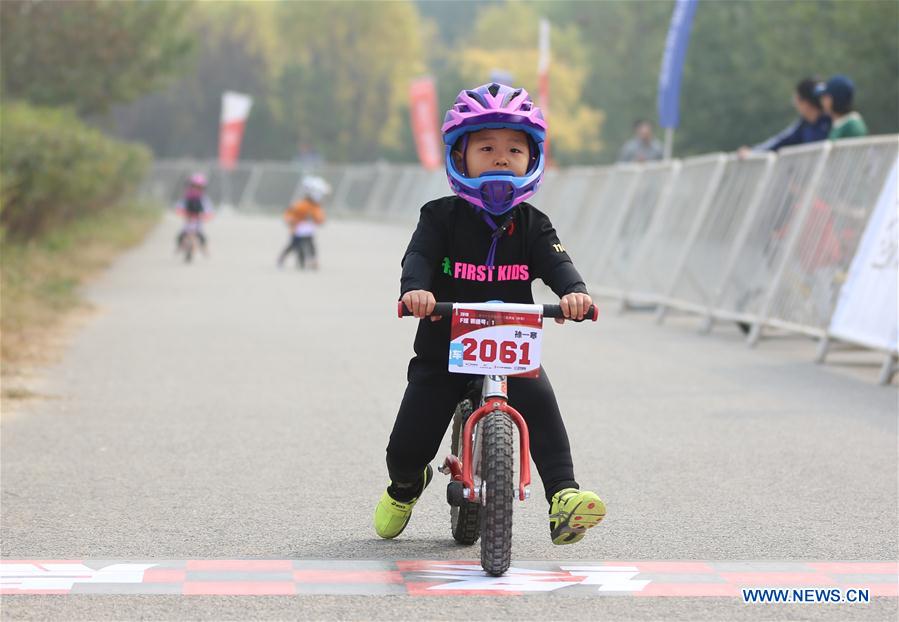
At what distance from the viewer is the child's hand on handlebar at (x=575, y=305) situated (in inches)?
226

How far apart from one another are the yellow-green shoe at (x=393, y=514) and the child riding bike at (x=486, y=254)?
31 cm

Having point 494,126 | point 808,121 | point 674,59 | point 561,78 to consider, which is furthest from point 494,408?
point 561,78

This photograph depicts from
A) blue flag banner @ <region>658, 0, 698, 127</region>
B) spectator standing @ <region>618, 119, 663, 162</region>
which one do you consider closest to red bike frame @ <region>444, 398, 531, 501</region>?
blue flag banner @ <region>658, 0, 698, 127</region>

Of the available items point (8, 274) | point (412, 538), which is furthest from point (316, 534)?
point (8, 274)

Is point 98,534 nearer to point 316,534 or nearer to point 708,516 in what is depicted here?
point 316,534

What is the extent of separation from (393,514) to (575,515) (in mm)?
942

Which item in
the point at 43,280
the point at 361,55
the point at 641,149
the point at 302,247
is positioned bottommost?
the point at 361,55

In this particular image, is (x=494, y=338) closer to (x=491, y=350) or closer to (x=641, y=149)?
(x=491, y=350)

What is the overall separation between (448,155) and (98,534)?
6.44 feet

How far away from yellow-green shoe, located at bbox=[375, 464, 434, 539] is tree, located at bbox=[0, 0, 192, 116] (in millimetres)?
26126

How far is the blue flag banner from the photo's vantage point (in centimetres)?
2234

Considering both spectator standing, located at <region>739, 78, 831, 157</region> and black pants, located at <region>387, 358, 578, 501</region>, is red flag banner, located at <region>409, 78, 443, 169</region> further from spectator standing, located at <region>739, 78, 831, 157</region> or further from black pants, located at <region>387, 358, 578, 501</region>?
black pants, located at <region>387, 358, 578, 501</region>

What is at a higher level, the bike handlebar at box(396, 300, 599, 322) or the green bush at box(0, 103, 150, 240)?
the bike handlebar at box(396, 300, 599, 322)

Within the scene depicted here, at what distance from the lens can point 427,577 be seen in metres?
5.88
